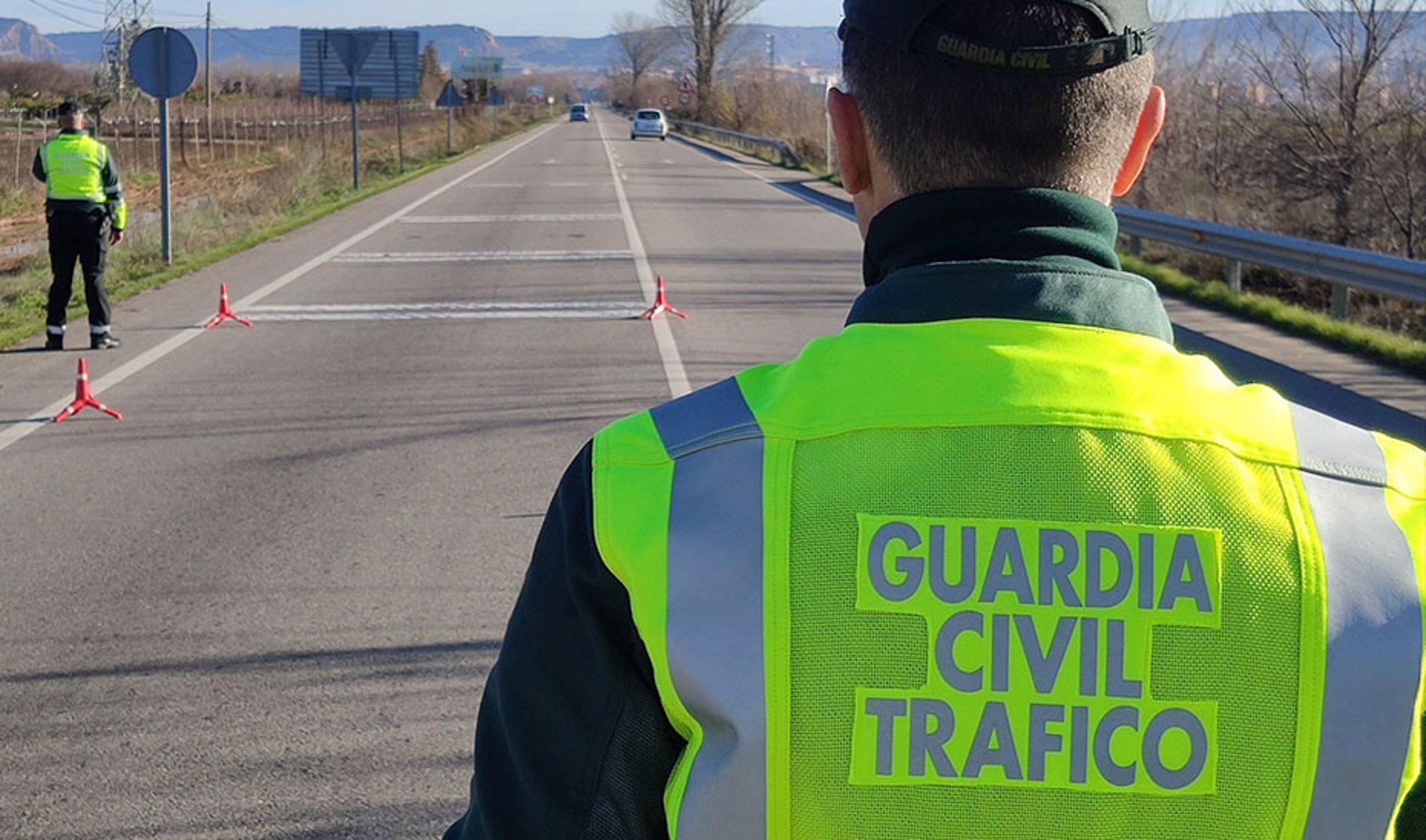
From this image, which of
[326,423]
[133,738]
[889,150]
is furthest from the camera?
[326,423]

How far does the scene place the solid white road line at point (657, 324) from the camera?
1055 centimetres

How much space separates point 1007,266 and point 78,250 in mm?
12489

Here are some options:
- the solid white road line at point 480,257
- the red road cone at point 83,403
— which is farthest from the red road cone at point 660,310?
the red road cone at point 83,403

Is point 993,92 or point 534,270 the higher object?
point 993,92

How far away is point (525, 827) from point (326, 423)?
822cm

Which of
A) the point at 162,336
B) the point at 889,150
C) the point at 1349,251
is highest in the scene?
the point at 889,150

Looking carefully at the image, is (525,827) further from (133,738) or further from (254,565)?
(254,565)

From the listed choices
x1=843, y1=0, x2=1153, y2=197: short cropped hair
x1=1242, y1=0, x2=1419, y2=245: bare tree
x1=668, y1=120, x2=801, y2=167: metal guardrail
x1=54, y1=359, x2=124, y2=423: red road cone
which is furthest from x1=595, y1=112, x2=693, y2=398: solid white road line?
x1=668, y1=120, x2=801, y2=167: metal guardrail

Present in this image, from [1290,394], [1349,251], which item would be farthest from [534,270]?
[1290,394]

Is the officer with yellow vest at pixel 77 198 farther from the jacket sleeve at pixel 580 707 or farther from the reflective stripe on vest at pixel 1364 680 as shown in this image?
the reflective stripe on vest at pixel 1364 680

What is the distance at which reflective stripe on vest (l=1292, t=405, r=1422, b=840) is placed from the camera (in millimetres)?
1328

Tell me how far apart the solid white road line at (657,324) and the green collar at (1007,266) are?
1347 millimetres

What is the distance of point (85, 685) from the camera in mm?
5234

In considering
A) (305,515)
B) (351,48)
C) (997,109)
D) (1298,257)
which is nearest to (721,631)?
(997,109)
